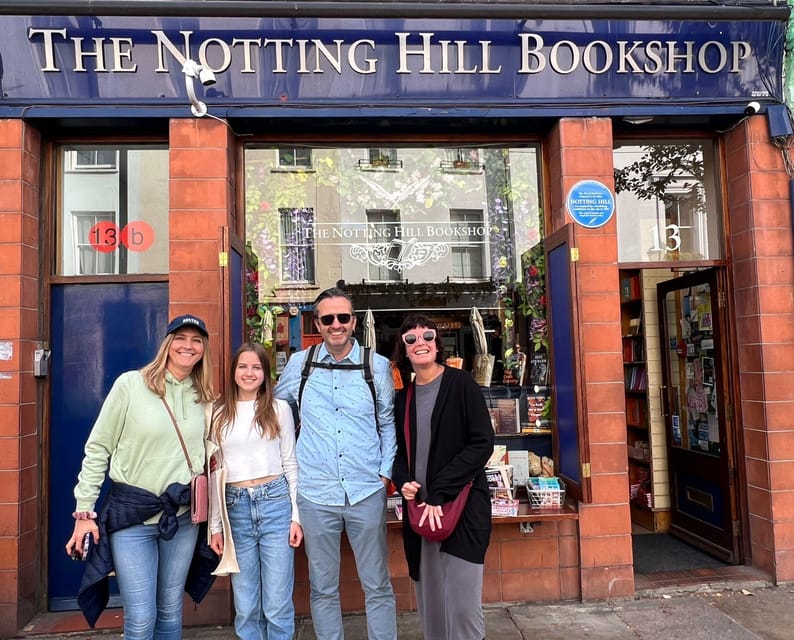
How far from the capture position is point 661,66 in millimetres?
4379

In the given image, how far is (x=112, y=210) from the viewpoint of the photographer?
4.50 meters

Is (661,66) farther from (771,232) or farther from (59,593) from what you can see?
(59,593)

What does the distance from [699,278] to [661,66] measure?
180 centimetres

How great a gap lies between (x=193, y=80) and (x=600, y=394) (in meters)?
3.66

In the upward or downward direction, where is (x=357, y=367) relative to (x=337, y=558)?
upward

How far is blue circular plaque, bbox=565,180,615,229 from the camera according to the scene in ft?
14.1

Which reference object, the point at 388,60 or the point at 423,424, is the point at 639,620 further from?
the point at 388,60

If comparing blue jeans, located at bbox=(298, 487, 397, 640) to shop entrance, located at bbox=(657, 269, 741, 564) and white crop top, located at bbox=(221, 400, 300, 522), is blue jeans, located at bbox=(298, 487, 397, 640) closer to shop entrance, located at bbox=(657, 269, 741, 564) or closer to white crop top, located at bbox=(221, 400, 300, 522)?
white crop top, located at bbox=(221, 400, 300, 522)

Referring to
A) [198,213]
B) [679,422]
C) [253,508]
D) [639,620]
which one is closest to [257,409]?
[253,508]

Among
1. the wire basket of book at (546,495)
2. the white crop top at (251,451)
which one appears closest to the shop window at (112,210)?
the white crop top at (251,451)

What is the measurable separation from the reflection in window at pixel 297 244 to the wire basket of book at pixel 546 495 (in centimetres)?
235

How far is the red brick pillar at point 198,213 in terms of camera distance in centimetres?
408

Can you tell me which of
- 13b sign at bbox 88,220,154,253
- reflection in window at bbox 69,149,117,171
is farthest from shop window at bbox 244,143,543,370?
reflection in window at bbox 69,149,117,171

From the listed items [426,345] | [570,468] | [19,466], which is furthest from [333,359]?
[19,466]
